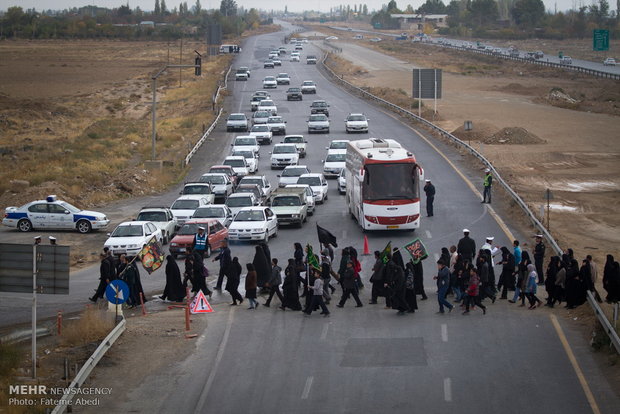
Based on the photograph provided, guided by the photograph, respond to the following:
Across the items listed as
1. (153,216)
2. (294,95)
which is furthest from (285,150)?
(294,95)

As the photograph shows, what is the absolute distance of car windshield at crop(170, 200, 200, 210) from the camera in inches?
1450

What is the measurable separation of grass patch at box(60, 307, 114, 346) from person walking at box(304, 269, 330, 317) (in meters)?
4.78

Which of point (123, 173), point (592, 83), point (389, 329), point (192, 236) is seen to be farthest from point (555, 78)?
point (389, 329)

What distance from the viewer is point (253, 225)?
32562 mm

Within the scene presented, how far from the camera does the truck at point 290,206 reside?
3506 centimetres

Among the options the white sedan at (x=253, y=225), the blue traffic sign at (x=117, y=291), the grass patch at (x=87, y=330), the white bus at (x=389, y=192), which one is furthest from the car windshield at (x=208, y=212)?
the blue traffic sign at (x=117, y=291)

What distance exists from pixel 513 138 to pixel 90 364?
161 ft

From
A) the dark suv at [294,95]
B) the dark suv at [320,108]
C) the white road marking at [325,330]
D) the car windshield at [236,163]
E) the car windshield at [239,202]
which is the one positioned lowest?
the white road marking at [325,330]

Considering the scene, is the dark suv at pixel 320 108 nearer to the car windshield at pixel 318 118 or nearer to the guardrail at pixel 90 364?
the car windshield at pixel 318 118

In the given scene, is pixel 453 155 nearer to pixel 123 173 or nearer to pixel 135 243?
pixel 123 173

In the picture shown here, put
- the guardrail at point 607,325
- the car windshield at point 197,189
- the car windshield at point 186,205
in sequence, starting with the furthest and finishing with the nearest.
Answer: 1. the car windshield at point 197,189
2. the car windshield at point 186,205
3. the guardrail at point 607,325

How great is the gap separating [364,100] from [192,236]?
56.1 metres

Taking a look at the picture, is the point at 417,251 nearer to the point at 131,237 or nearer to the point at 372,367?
the point at 372,367

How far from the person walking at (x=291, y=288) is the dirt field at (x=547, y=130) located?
12741 millimetres
